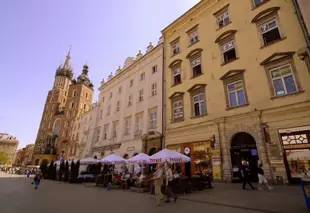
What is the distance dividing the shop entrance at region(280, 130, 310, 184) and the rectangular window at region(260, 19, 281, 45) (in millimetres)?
7347

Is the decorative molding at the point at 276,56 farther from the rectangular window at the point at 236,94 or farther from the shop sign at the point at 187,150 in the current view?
the shop sign at the point at 187,150

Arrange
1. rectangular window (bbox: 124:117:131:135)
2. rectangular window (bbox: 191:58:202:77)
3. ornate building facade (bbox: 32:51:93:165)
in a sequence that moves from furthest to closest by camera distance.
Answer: ornate building facade (bbox: 32:51:93:165) → rectangular window (bbox: 124:117:131:135) → rectangular window (bbox: 191:58:202:77)

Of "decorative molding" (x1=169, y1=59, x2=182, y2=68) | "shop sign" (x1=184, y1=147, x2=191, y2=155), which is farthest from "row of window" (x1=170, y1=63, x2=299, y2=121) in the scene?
"decorative molding" (x1=169, y1=59, x2=182, y2=68)

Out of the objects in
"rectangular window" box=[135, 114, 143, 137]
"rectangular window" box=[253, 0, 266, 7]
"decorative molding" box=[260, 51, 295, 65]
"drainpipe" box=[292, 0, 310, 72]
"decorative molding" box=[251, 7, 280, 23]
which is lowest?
"rectangular window" box=[135, 114, 143, 137]

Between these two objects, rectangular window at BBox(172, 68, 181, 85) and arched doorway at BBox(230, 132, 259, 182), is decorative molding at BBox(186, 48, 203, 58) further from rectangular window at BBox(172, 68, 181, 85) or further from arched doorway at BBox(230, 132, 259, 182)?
arched doorway at BBox(230, 132, 259, 182)

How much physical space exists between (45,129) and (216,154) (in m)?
78.2

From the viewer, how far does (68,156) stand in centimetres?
5684

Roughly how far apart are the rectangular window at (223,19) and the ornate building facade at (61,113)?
52914 millimetres

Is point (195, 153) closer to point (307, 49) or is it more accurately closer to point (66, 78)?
point (307, 49)

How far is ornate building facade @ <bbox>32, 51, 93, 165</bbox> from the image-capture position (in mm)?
63750

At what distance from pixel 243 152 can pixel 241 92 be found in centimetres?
484

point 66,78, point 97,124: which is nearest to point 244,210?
point 97,124

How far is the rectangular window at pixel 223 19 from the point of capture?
17.8 metres

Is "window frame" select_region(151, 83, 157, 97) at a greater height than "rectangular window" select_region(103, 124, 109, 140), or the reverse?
"window frame" select_region(151, 83, 157, 97)
